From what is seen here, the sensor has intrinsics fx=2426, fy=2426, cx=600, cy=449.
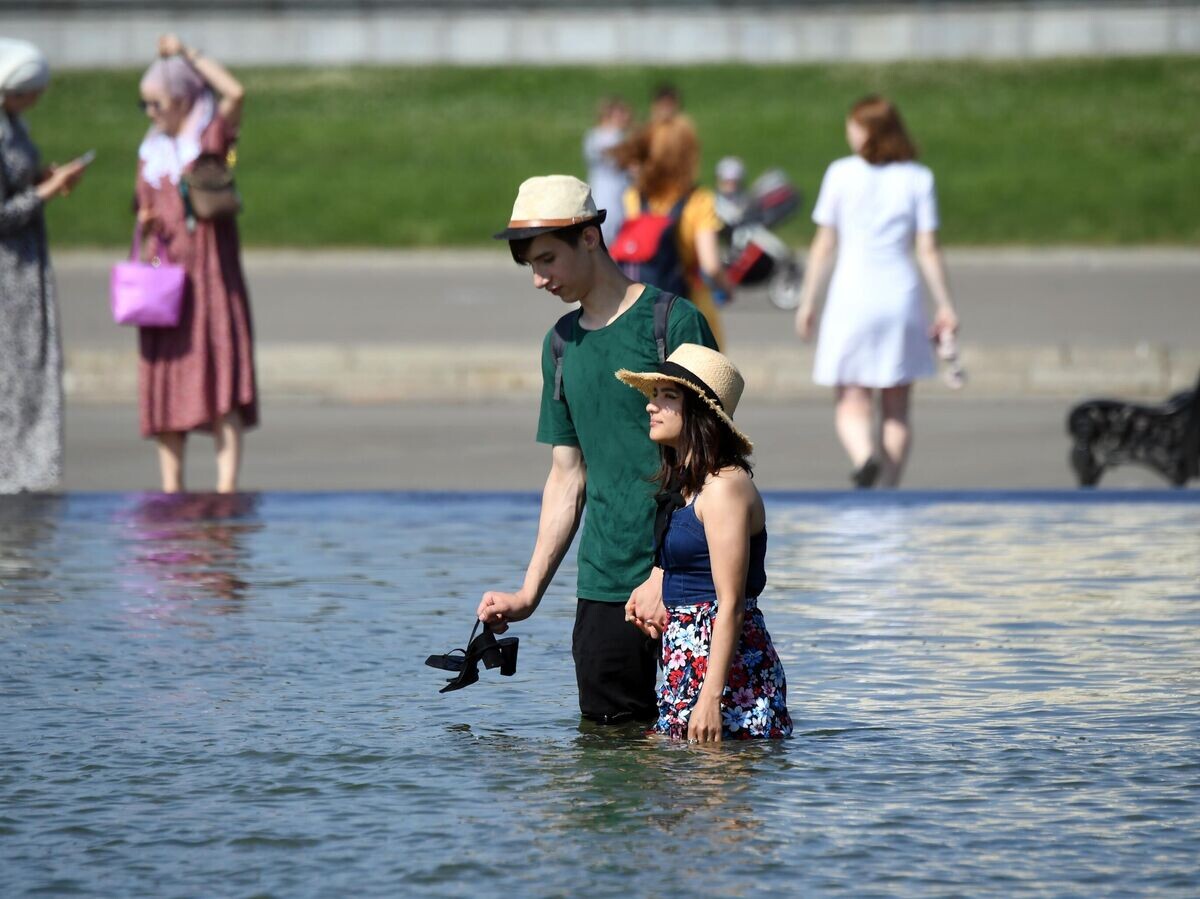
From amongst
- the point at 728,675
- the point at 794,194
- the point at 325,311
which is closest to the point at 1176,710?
the point at 728,675

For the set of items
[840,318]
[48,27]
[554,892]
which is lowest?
[554,892]

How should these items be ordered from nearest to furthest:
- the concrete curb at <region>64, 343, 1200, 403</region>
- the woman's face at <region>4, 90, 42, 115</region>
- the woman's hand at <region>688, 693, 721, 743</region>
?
the woman's hand at <region>688, 693, 721, 743</region> → the woman's face at <region>4, 90, 42, 115</region> → the concrete curb at <region>64, 343, 1200, 403</region>

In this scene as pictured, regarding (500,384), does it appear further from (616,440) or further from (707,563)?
(707,563)

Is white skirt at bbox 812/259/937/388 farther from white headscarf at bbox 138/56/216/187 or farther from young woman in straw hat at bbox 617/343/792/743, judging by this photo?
young woman in straw hat at bbox 617/343/792/743

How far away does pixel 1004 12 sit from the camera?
40.0 meters

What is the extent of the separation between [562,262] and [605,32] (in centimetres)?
3549

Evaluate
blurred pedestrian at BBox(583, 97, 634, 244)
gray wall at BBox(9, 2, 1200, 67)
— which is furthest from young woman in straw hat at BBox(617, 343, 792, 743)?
gray wall at BBox(9, 2, 1200, 67)

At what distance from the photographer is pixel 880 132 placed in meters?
10.0

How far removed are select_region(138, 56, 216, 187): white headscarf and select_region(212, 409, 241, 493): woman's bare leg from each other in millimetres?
1012

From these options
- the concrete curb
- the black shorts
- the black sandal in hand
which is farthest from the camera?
the concrete curb

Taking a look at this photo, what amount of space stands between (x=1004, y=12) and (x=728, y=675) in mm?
35887

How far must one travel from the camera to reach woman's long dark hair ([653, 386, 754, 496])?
527cm

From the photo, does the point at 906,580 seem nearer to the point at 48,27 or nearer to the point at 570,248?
the point at 570,248

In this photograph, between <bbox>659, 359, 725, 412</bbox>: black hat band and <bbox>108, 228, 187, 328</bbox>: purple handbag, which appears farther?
<bbox>108, 228, 187, 328</bbox>: purple handbag
